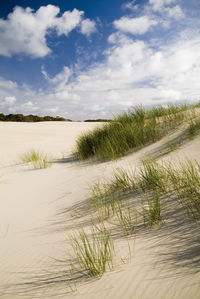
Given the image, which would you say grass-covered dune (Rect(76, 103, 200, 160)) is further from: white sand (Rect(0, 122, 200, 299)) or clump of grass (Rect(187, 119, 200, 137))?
white sand (Rect(0, 122, 200, 299))

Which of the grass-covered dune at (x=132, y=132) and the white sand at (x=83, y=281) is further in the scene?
the grass-covered dune at (x=132, y=132)

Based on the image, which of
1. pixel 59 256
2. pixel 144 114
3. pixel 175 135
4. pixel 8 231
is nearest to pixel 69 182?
pixel 8 231

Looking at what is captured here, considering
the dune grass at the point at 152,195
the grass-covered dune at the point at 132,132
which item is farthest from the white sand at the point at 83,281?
the grass-covered dune at the point at 132,132

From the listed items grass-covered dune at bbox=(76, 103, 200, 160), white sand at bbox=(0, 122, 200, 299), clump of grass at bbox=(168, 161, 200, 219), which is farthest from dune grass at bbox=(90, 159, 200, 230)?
grass-covered dune at bbox=(76, 103, 200, 160)

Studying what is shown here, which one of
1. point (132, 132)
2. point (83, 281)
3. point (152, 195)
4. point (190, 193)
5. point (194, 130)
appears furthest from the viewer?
point (132, 132)

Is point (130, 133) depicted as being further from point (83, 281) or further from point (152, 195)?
point (83, 281)

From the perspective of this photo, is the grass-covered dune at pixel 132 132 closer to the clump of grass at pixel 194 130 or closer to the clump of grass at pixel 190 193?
the clump of grass at pixel 194 130

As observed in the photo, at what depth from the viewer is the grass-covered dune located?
16.0ft

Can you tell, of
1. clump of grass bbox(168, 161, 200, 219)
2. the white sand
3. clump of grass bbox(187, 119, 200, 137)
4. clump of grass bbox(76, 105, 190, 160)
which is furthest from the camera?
clump of grass bbox(76, 105, 190, 160)

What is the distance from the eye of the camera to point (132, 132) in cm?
499

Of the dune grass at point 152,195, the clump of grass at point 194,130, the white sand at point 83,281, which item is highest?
the clump of grass at point 194,130

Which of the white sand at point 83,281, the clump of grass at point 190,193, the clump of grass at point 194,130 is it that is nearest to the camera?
the white sand at point 83,281

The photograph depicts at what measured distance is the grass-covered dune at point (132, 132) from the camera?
4.86m

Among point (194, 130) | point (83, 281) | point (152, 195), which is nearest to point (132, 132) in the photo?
point (194, 130)
